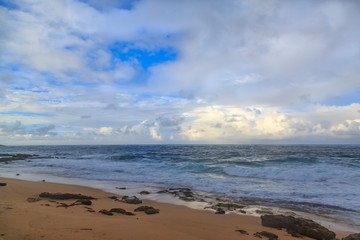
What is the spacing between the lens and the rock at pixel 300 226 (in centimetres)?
574

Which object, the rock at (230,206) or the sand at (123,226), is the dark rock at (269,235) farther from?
the rock at (230,206)

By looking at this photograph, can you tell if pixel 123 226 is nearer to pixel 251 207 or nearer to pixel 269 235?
pixel 269 235

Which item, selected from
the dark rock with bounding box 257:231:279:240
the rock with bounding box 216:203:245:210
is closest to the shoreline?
the rock with bounding box 216:203:245:210

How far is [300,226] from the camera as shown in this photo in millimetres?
6066

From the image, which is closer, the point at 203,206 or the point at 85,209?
the point at 85,209

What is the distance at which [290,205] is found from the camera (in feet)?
30.6

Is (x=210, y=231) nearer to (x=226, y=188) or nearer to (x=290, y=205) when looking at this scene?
(x=290, y=205)

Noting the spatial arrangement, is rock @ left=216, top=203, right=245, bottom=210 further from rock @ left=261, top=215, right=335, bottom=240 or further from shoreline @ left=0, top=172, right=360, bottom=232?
rock @ left=261, top=215, right=335, bottom=240

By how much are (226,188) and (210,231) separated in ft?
25.0

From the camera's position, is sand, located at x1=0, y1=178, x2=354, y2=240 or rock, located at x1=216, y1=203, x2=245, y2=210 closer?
sand, located at x1=0, y1=178, x2=354, y2=240

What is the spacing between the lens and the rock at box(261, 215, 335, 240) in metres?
5.74

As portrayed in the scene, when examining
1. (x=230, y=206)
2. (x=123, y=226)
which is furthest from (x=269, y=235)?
(x=123, y=226)

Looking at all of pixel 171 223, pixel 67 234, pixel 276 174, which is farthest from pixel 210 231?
pixel 276 174

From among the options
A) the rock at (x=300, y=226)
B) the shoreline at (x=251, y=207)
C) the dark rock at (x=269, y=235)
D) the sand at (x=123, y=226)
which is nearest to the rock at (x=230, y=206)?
the shoreline at (x=251, y=207)
